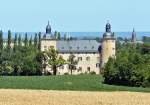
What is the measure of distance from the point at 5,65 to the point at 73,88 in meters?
63.6

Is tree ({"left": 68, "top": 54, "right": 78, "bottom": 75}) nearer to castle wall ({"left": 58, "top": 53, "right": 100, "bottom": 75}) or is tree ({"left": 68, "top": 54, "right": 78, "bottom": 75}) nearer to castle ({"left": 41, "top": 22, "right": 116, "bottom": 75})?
castle ({"left": 41, "top": 22, "right": 116, "bottom": 75})

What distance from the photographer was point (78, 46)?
521ft

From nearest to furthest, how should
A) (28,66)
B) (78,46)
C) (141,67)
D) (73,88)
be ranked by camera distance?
(73,88)
(141,67)
(28,66)
(78,46)

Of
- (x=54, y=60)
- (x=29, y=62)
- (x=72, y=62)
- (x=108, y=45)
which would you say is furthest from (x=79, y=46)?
(x=29, y=62)

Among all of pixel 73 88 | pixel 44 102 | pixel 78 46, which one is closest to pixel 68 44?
pixel 78 46

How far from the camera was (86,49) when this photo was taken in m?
159

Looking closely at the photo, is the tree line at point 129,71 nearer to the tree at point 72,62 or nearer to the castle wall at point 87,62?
the tree at point 72,62

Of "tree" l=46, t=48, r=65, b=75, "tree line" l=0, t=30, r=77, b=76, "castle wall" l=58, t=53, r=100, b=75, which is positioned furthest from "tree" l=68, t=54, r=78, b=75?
"tree" l=46, t=48, r=65, b=75

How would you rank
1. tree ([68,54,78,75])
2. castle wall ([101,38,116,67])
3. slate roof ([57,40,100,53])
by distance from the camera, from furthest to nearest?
slate roof ([57,40,100,53])
castle wall ([101,38,116,67])
tree ([68,54,78,75])

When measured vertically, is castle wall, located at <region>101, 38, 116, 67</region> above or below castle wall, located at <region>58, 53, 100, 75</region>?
above

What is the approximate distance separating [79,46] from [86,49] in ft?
6.17

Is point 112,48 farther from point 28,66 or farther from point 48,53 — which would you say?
point 28,66

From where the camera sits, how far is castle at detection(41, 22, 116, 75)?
502 feet

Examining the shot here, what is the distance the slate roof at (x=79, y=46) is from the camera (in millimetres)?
157850
